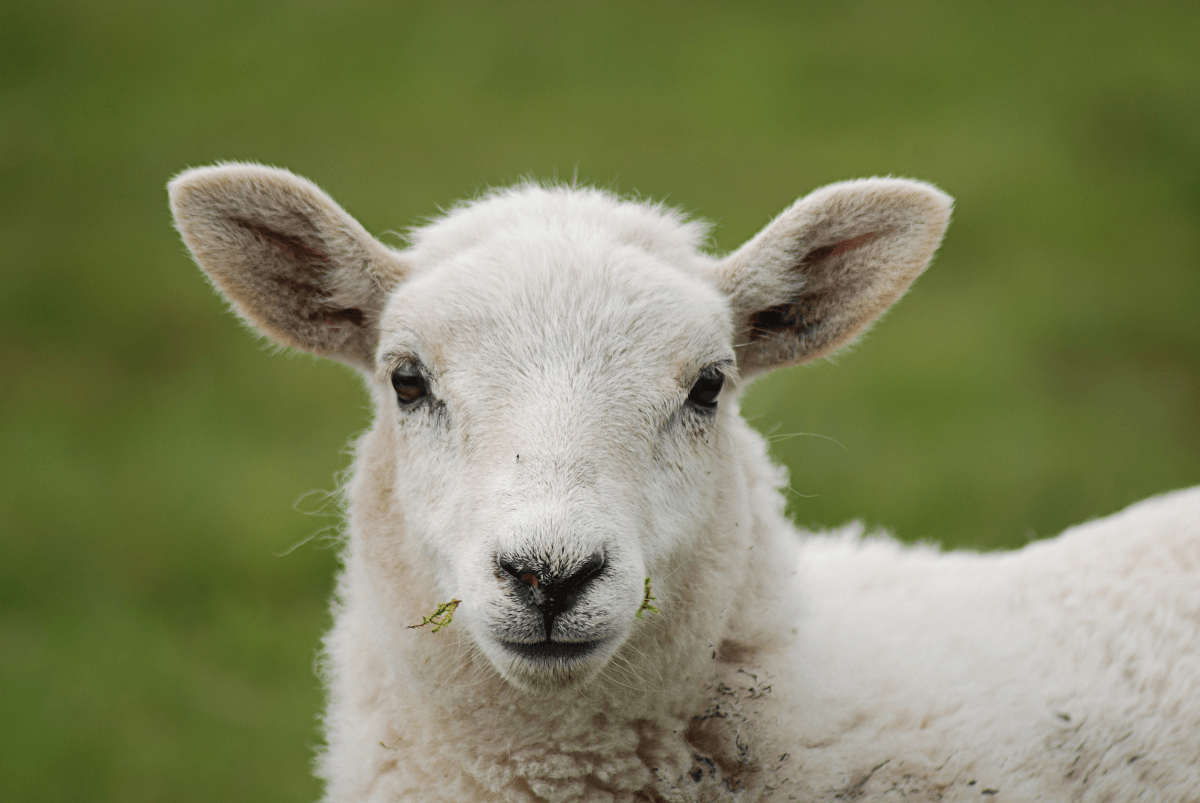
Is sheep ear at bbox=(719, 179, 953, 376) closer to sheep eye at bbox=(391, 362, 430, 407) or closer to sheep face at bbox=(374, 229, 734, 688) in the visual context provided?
sheep face at bbox=(374, 229, 734, 688)

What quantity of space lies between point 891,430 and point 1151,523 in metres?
5.82

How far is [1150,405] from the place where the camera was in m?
10.9

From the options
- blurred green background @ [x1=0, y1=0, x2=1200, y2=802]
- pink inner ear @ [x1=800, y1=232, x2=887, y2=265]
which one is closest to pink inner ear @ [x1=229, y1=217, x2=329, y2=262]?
pink inner ear @ [x1=800, y1=232, x2=887, y2=265]

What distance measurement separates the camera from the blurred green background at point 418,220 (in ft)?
23.8

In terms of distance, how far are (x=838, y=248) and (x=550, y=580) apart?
1.69m

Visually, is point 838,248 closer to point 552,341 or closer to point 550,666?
point 552,341

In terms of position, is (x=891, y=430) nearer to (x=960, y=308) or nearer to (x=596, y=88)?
(x=960, y=308)

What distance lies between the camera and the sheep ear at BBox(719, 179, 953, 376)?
3.54 m

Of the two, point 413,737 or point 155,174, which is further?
point 155,174

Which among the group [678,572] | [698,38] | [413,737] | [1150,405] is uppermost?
[698,38]

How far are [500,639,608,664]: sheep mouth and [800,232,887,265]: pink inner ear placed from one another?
1.59 m

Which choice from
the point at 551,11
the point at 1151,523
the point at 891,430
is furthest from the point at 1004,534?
the point at 551,11

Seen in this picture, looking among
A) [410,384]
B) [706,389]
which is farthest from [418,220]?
[706,389]

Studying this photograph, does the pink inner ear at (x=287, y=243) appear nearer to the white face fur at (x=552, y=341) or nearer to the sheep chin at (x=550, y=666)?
the white face fur at (x=552, y=341)
